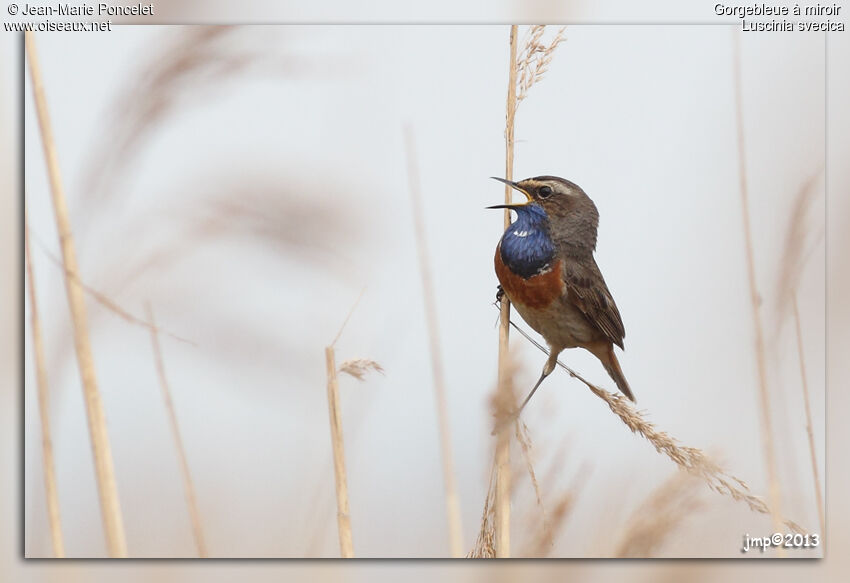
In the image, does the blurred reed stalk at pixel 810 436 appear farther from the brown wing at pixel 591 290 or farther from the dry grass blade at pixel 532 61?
the dry grass blade at pixel 532 61


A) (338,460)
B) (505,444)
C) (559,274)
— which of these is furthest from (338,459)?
(559,274)

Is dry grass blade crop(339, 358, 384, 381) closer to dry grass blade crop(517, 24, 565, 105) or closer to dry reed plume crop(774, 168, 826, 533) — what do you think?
dry grass blade crop(517, 24, 565, 105)

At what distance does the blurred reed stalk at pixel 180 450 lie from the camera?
2430mm

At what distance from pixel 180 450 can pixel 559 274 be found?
4.12 ft

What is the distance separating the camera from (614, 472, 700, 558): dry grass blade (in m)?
2.08

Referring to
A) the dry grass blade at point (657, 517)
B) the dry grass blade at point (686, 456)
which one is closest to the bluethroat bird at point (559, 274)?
the dry grass blade at point (686, 456)

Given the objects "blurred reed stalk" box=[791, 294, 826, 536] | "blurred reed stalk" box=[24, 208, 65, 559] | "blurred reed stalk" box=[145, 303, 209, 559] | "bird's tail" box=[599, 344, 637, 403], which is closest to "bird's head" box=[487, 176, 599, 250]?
"bird's tail" box=[599, 344, 637, 403]

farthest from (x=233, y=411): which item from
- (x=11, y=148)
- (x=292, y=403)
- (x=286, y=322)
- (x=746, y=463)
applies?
(x=746, y=463)

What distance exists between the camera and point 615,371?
2.90 meters

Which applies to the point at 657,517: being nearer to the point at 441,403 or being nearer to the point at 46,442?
the point at 441,403

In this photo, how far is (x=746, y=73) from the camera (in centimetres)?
290

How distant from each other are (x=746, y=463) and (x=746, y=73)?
1218 mm

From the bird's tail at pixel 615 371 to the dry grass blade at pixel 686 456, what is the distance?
199mm

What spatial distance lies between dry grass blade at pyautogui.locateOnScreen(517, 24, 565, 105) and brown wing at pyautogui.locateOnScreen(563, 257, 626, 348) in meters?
0.63
